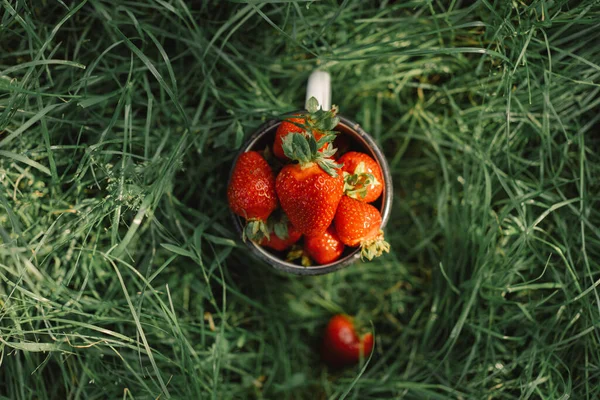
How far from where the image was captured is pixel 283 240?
757 millimetres

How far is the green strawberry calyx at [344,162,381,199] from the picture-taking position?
709 millimetres

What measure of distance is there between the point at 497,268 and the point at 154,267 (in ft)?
2.18

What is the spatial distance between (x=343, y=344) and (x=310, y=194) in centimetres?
45

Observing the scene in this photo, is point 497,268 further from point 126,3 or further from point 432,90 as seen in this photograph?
point 126,3

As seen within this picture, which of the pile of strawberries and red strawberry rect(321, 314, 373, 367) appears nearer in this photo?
the pile of strawberries

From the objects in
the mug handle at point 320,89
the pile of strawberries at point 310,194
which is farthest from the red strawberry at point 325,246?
the mug handle at point 320,89

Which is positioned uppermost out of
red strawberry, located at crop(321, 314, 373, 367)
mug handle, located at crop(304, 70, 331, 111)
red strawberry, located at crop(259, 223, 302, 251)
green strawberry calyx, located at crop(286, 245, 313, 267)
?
mug handle, located at crop(304, 70, 331, 111)

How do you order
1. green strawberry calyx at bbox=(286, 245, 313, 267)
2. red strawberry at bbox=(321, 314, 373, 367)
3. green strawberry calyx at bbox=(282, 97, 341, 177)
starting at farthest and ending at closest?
1. red strawberry at bbox=(321, 314, 373, 367)
2. green strawberry calyx at bbox=(286, 245, 313, 267)
3. green strawberry calyx at bbox=(282, 97, 341, 177)

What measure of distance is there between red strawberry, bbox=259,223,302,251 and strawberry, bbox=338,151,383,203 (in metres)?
0.11

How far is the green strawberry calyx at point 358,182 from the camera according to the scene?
709mm

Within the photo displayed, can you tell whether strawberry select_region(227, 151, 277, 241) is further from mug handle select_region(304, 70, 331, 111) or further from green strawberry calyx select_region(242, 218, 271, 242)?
mug handle select_region(304, 70, 331, 111)

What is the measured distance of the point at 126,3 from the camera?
2.76ft

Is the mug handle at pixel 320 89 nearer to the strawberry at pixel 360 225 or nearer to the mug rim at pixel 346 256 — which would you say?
the mug rim at pixel 346 256

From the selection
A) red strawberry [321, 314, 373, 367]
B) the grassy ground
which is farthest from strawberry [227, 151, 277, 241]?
red strawberry [321, 314, 373, 367]
